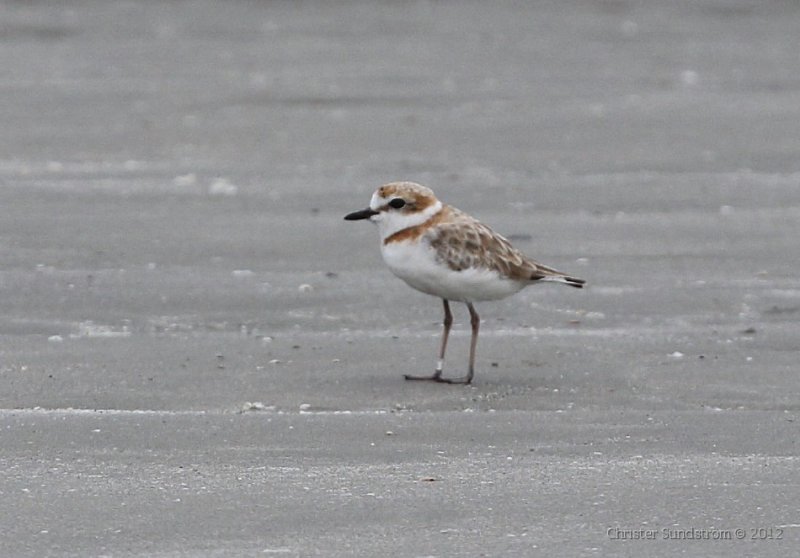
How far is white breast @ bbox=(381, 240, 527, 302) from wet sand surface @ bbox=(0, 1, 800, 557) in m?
0.32

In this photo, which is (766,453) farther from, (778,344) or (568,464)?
(778,344)

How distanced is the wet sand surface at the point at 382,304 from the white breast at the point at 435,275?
324 millimetres

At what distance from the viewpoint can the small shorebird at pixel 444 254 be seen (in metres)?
6.70

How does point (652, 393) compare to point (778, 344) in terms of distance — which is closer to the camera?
point (652, 393)

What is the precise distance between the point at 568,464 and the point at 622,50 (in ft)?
36.8

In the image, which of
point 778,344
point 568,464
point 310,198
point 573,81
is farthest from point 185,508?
point 573,81

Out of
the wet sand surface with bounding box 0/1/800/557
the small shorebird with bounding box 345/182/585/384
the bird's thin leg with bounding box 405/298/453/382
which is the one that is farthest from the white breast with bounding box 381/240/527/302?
the wet sand surface with bounding box 0/1/800/557

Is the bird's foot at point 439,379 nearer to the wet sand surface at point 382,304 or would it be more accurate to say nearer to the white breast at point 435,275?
the wet sand surface at point 382,304

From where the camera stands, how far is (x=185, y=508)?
4852mm

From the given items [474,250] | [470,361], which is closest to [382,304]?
[474,250]

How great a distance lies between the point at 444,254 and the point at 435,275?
90mm

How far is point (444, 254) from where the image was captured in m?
6.69

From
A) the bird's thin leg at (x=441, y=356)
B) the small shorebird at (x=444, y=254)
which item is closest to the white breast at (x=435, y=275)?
the small shorebird at (x=444, y=254)

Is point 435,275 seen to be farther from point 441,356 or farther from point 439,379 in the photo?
point 439,379
